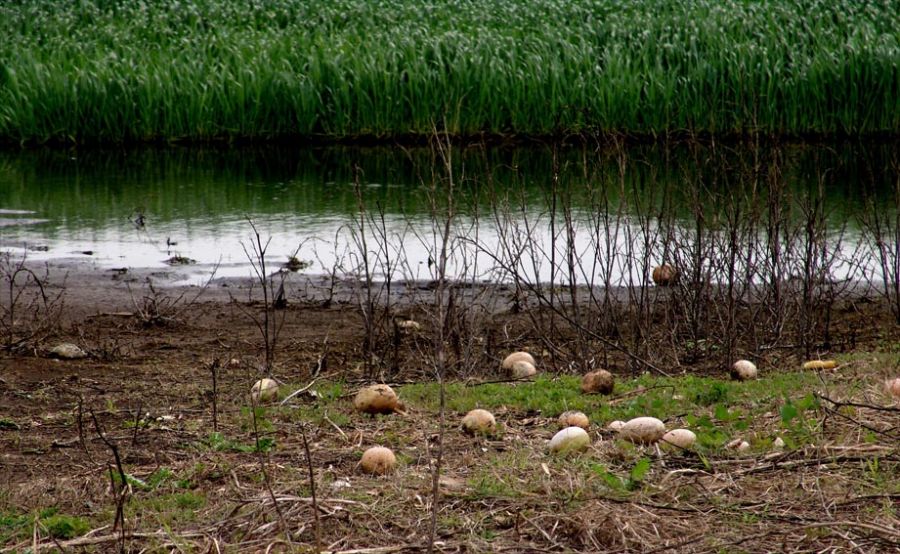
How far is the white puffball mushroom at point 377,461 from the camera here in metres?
4.44

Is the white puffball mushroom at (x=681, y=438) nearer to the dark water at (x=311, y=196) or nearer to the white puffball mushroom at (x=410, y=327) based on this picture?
the dark water at (x=311, y=196)

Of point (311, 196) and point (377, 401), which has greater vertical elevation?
point (311, 196)

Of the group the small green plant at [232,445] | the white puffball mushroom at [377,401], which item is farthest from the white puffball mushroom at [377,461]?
the white puffball mushroom at [377,401]

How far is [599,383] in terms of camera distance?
18.4ft

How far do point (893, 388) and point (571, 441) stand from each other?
1.47m

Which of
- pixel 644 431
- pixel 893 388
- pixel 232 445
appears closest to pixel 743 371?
pixel 893 388

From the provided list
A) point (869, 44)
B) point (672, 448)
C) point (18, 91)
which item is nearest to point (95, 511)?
point (672, 448)

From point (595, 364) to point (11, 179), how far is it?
912 cm

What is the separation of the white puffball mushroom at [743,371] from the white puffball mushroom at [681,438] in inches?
61.4

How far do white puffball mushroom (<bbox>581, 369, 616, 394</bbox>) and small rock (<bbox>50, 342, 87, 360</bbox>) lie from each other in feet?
8.97

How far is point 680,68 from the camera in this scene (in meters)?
17.0

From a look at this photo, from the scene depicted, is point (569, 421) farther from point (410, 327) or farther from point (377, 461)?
point (410, 327)

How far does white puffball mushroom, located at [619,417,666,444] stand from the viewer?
4664mm

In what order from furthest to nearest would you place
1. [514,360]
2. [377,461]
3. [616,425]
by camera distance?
[514,360] < [616,425] < [377,461]
